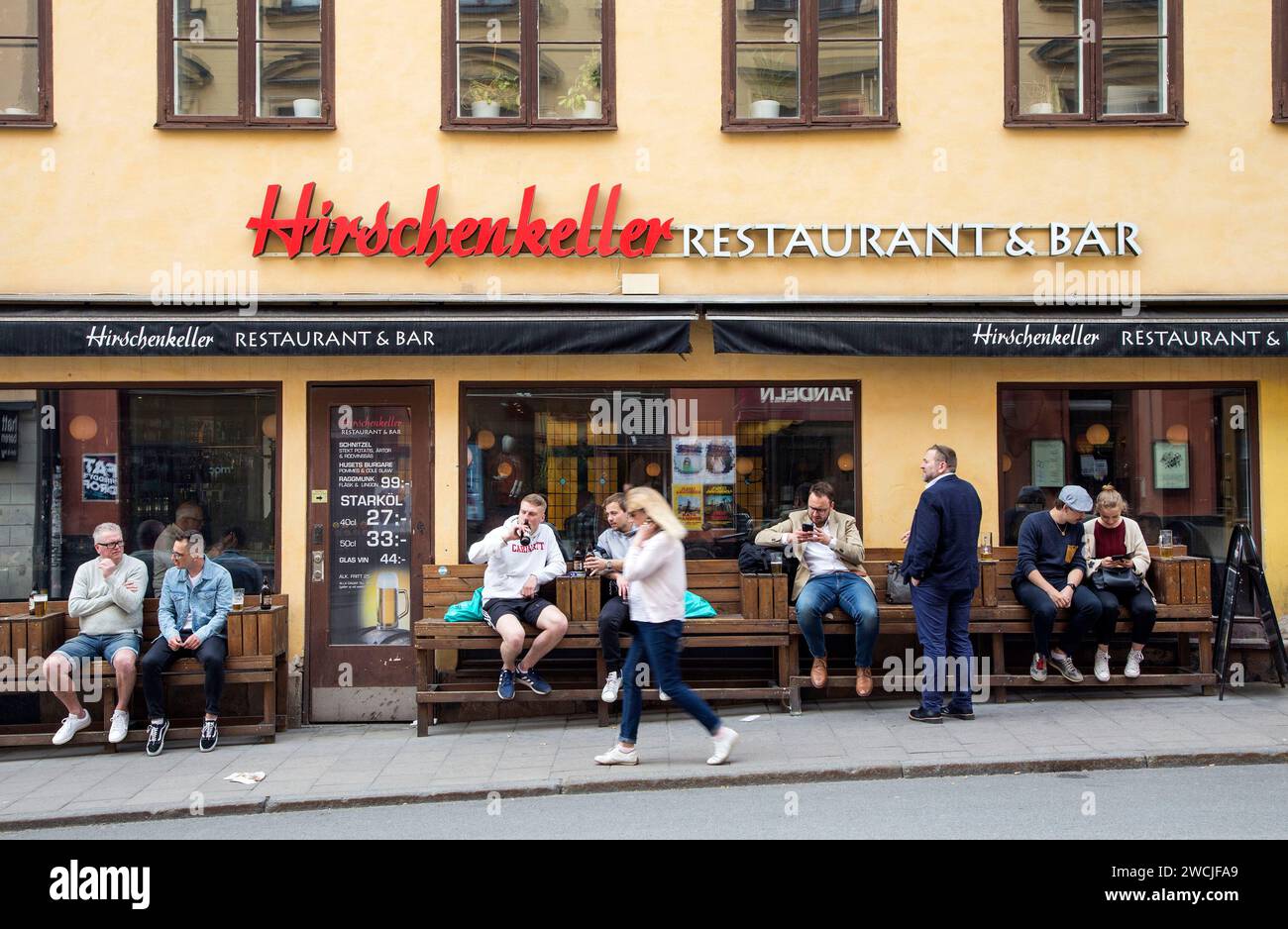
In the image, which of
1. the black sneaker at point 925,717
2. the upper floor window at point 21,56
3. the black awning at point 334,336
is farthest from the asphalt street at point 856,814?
the upper floor window at point 21,56

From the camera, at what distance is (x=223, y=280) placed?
30.6 feet

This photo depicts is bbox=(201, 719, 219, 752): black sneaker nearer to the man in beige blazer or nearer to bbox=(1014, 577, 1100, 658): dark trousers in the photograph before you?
the man in beige blazer

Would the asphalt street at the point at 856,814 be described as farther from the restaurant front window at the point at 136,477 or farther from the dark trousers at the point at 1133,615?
the restaurant front window at the point at 136,477

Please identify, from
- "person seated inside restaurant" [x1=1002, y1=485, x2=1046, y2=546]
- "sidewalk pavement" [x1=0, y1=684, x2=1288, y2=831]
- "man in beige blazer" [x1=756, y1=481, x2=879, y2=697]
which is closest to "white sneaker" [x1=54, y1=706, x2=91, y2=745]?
"sidewalk pavement" [x1=0, y1=684, x2=1288, y2=831]

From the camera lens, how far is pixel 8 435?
30.7 feet

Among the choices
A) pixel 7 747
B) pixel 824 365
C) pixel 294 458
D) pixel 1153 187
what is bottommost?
pixel 7 747

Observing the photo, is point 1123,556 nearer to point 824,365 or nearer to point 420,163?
point 824,365

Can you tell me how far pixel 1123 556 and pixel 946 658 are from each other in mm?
1731

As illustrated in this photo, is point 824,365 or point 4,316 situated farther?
point 824,365

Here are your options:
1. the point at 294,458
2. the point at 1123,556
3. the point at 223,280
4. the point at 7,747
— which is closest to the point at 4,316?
the point at 223,280

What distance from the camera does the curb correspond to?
267 inches

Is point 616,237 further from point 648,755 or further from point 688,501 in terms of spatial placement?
point 648,755

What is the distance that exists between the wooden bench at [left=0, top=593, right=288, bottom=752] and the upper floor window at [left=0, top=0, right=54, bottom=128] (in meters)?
4.03

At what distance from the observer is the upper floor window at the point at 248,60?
941 cm
